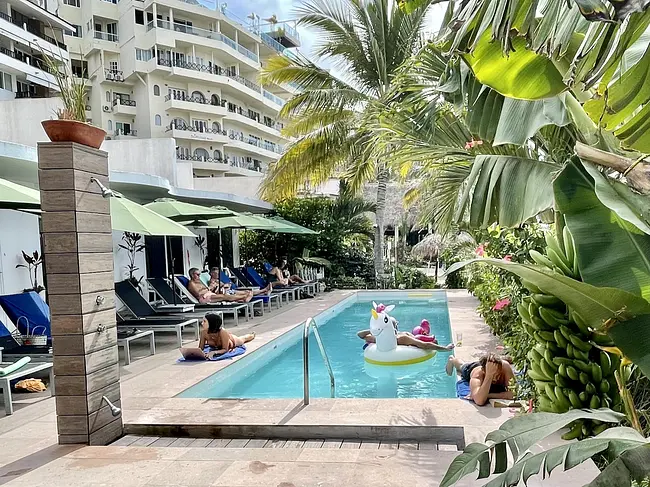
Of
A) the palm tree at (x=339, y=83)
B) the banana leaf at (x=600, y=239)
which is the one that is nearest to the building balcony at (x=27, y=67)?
the palm tree at (x=339, y=83)

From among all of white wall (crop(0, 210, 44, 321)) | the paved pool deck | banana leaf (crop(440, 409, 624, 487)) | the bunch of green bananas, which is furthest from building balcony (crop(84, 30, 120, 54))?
banana leaf (crop(440, 409, 624, 487))

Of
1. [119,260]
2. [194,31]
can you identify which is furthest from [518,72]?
[194,31]

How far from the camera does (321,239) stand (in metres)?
19.8

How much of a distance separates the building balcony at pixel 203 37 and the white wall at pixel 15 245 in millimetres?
42783

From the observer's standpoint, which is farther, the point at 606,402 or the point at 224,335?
the point at 224,335

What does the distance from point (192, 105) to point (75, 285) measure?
4602cm

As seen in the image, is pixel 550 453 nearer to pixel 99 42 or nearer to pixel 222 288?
pixel 222 288

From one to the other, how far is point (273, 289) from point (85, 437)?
11.1 metres

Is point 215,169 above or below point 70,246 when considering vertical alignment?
above

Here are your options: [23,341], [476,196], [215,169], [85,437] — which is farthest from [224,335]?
[215,169]

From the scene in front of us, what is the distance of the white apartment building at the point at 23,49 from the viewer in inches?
1209

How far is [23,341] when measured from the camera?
6.82 m

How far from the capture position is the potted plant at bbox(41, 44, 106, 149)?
14.0 ft

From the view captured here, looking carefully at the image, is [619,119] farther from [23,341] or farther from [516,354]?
[23,341]
